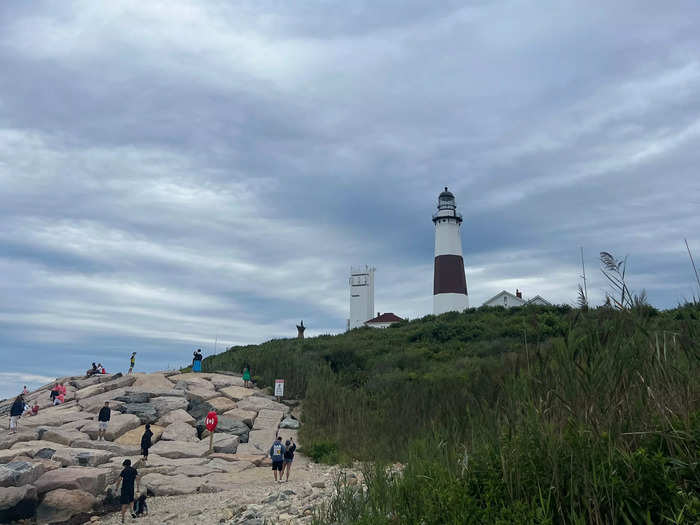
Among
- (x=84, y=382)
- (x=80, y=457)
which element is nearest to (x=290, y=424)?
(x=80, y=457)

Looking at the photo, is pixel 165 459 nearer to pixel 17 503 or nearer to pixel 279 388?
pixel 17 503

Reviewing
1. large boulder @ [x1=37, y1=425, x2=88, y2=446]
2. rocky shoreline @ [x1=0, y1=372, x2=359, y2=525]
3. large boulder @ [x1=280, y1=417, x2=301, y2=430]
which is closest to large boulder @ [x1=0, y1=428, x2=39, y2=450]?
rocky shoreline @ [x1=0, y1=372, x2=359, y2=525]

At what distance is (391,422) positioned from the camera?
1511 centimetres

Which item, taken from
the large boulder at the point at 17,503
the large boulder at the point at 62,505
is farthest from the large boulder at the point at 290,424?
the large boulder at the point at 17,503

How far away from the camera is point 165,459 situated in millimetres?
15078

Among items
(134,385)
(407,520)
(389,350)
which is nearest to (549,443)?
(407,520)

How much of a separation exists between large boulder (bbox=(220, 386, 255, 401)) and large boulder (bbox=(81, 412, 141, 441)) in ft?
13.3

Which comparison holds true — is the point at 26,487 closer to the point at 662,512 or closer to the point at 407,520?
the point at 407,520

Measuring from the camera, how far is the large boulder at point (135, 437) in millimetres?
16562

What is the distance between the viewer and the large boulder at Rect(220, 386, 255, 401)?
21.4 m

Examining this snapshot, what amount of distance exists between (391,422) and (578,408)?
10.8m

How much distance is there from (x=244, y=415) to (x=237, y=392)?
273cm

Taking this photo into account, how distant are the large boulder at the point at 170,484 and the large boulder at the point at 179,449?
2310 millimetres

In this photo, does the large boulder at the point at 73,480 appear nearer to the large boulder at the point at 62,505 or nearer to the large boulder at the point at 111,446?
the large boulder at the point at 62,505
